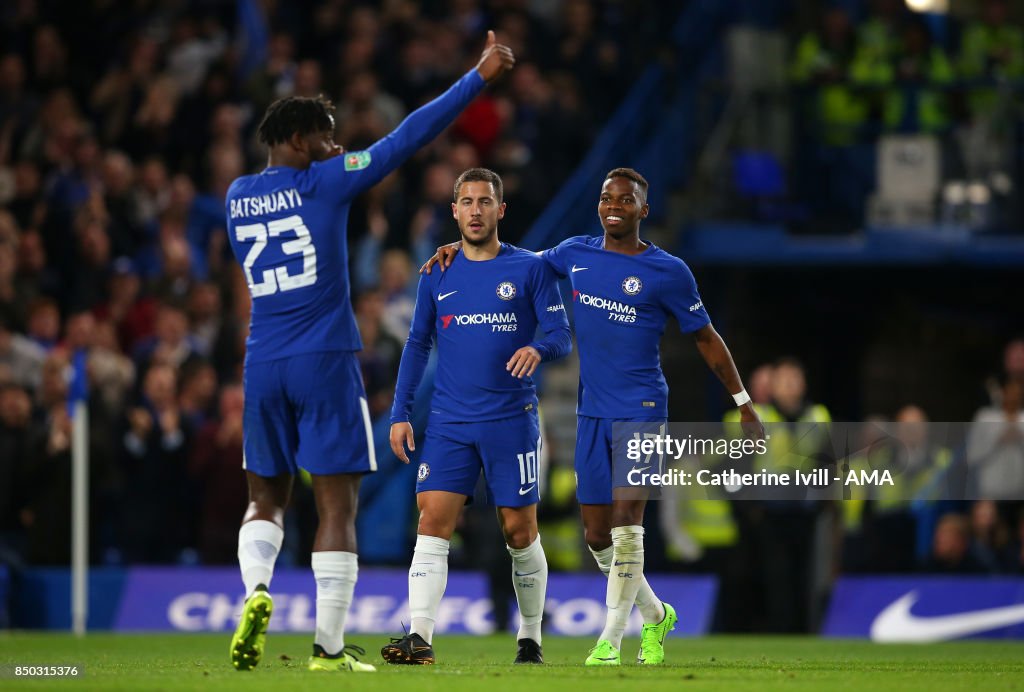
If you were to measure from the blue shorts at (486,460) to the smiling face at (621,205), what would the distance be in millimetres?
1187

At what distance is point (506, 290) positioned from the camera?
9.10 m

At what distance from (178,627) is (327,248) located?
7369 mm

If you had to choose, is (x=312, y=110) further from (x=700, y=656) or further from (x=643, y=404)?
(x=700, y=656)

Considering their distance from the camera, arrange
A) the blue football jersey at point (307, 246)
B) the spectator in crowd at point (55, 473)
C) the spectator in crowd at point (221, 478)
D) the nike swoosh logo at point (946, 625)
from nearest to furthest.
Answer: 1. the blue football jersey at point (307, 246)
2. the nike swoosh logo at point (946, 625)
3. the spectator in crowd at point (55, 473)
4. the spectator in crowd at point (221, 478)

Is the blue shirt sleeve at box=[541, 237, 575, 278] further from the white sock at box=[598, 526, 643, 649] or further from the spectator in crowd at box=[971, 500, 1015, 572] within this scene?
the spectator in crowd at box=[971, 500, 1015, 572]

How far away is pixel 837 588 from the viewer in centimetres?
1502

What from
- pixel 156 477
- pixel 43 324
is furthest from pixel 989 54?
pixel 43 324

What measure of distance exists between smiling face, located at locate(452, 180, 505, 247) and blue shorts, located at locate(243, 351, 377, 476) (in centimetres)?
110

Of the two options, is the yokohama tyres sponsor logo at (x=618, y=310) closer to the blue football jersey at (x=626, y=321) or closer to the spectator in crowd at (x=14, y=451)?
the blue football jersey at (x=626, y=321)

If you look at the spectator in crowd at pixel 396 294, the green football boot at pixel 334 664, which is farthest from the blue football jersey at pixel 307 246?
the spectator in crowd at pixel 396 294

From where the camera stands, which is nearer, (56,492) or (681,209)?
(56,492)

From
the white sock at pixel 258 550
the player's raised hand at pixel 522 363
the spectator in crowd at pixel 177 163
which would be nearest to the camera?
the white sock at pixel 258 550

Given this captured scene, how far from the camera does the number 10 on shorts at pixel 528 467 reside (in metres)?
9.02

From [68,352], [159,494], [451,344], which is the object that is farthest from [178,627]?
[451,344]
